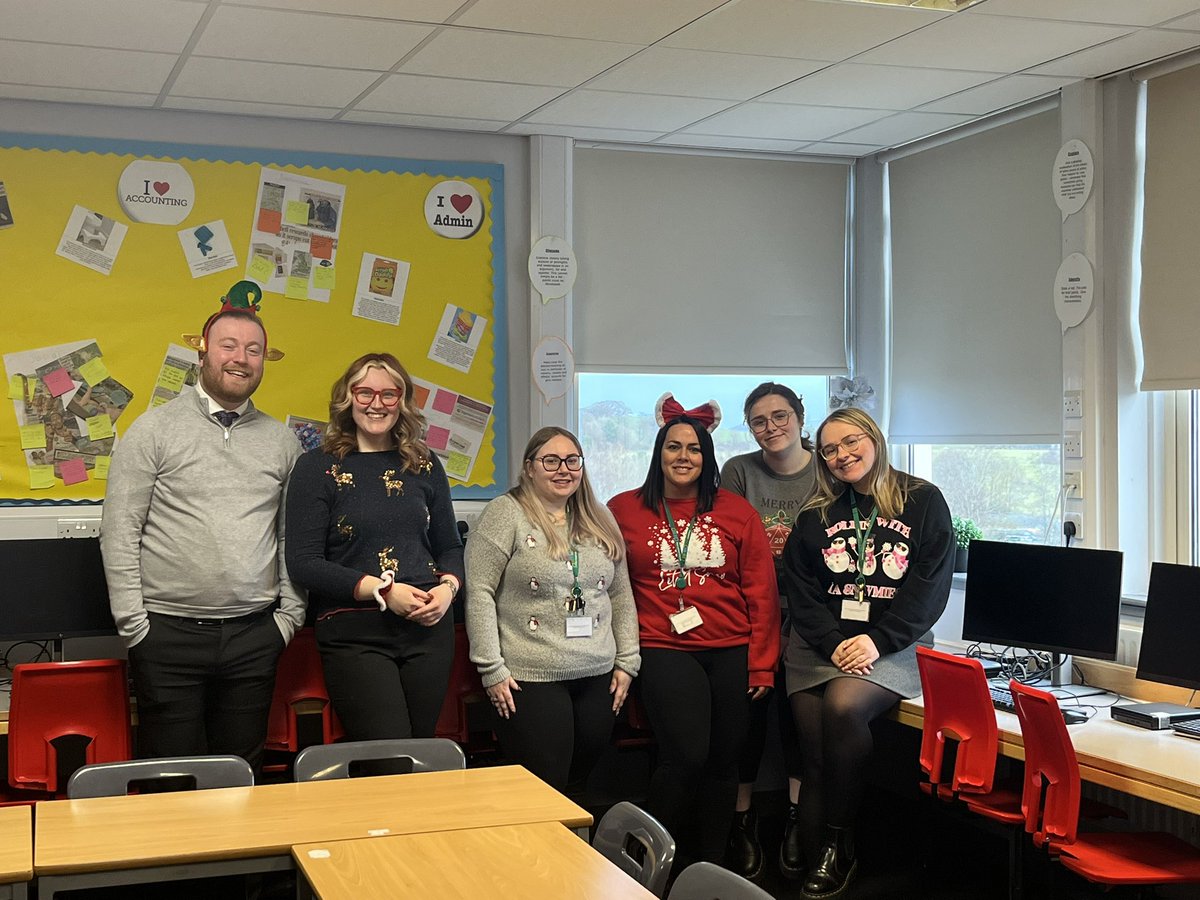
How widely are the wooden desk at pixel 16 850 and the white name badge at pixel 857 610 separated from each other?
2621mm

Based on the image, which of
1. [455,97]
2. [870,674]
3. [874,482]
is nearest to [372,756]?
[870,674]

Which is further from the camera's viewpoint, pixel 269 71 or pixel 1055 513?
pixel 1055 513

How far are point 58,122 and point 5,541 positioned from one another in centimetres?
168

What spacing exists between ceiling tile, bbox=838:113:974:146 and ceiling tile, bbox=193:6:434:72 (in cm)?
214

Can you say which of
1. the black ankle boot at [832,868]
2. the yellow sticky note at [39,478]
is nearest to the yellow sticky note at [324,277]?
the yellow sticky note at [39,478]

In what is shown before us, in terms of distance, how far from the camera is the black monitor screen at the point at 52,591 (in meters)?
4.20

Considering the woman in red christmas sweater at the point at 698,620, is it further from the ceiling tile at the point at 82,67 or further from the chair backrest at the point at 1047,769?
the ceiling tile at the point at 82,67

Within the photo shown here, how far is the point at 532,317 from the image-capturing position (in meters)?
5.46

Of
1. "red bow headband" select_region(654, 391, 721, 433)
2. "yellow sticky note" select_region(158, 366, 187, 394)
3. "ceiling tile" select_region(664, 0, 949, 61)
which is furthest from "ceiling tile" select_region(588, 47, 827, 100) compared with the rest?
"yellow sticky note" select_region(158, 366, 187, 394)

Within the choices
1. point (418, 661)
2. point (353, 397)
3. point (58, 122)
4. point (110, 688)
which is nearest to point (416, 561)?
point (418, 661)

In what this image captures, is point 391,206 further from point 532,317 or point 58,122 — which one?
point 58,122

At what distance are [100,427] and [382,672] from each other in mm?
1819

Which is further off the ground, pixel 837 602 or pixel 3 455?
pixel 3 455

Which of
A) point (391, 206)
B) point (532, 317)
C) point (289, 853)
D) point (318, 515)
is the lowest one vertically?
point (289, 853)
